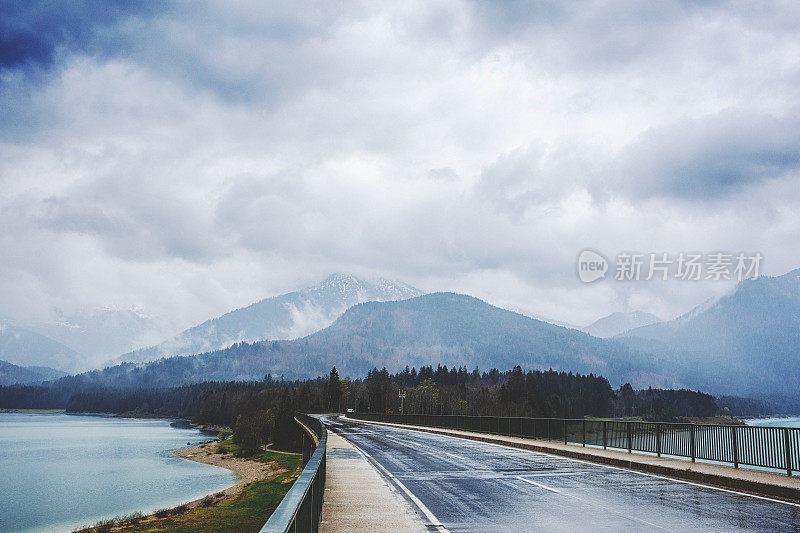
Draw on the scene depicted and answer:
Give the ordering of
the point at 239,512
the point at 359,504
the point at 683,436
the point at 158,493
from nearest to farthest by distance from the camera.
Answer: the point at 359,504 → the point at 683,436 → the point at 239,512 → the point at 158,493

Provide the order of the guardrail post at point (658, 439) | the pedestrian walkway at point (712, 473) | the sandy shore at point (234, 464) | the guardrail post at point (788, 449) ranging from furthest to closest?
the sandy shore at point (234, 464)
the guardrail post at point (658, 439)
the guardrail post at point (788, 449)
the pedestrian walkway at point (712, 473)

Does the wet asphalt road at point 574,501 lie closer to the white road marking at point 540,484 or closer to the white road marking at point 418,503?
the white road marking at point 540,484

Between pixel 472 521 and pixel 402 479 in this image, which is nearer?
pixel 472 521

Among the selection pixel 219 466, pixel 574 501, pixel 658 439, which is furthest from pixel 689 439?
pixel 219 466

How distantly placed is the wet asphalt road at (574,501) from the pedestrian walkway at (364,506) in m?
0.56

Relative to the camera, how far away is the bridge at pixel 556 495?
9992mm

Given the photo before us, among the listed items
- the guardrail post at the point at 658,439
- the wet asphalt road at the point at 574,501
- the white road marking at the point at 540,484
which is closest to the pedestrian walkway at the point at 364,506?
the wet asphalt road at the point at 574,501

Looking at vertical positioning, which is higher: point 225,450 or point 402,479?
point 402,479

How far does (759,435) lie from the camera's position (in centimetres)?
1659

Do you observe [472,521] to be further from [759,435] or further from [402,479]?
[759,435]

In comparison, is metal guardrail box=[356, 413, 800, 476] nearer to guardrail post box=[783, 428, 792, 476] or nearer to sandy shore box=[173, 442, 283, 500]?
guardrail post box=[783, 428, 792, 476]

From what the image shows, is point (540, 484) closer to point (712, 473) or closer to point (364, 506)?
point (712, 473)

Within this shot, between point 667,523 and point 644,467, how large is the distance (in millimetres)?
9360

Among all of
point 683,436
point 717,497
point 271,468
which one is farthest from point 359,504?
point 271,468
